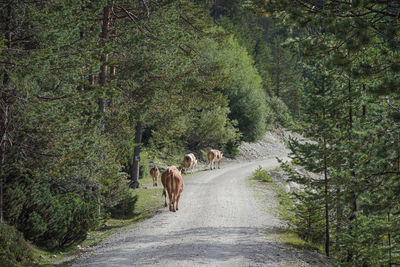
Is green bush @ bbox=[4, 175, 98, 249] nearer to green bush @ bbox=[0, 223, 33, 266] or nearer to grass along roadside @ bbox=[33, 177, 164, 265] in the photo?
grass along roadside @ bbox=[33, 177, 164, 265]

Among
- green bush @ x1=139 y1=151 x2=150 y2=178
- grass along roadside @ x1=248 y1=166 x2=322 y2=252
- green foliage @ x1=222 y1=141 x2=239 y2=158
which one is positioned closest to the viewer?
grass along roadside @ x1=248 y1=166 x2=322 y2=252

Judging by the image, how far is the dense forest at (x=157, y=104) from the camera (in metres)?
5.19

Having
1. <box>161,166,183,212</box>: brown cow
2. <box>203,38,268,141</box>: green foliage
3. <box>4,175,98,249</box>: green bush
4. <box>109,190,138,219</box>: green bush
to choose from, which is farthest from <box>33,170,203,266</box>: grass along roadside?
<box>203,38,268,141</box>: green foliage

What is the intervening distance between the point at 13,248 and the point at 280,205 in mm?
11412

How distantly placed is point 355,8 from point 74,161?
7099 mm

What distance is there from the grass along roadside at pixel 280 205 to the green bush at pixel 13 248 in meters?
6.63

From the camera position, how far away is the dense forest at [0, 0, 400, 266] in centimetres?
519

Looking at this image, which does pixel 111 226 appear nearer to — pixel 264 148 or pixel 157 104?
pixel 157 104

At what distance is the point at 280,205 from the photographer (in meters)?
16.0

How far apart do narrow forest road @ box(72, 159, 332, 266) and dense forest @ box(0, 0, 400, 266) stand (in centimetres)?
130

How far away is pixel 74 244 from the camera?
10.1 metres

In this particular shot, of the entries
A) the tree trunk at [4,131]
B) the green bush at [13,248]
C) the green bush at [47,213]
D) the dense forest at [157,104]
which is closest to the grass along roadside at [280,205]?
the dense forest at [157,104]

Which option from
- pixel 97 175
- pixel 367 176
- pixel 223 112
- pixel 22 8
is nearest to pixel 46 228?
pixel 97 175

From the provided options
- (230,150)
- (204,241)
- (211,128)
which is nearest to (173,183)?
(204,241)
